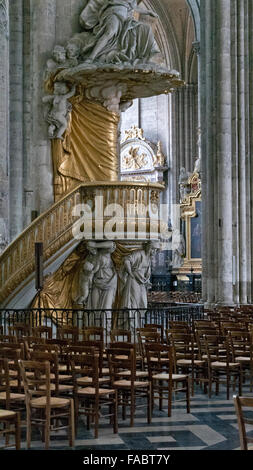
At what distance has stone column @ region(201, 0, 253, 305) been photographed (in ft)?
82.2

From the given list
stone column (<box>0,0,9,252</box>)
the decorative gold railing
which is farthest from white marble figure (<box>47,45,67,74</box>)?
the decorative gold railing

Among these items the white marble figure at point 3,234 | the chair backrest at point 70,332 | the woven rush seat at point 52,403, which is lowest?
the woven rush seat at point 52,403

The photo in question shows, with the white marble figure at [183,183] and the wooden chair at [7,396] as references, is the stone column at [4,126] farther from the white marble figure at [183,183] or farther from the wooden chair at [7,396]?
the white marble figure at [183,183]

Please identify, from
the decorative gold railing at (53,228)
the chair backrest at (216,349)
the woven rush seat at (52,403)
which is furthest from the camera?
the decorative gold railing at (53,228)

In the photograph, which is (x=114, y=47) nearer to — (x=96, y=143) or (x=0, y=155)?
(x=96, y=143)

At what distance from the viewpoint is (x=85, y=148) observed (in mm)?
18641

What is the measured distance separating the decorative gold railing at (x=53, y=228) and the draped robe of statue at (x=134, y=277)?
1129mm

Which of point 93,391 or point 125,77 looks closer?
point 93,391

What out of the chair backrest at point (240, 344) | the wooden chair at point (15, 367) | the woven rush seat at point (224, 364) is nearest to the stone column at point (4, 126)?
the chair backrest at point (240, 344)

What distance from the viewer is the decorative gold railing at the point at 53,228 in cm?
1645

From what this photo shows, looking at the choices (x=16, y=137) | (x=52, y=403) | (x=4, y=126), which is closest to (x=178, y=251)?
(x=16, y=137)

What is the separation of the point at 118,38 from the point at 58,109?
234 cm

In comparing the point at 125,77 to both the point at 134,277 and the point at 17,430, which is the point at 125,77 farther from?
the point at 17,430

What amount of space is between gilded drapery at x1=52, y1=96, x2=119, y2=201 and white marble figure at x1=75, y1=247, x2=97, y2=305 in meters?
2.21
